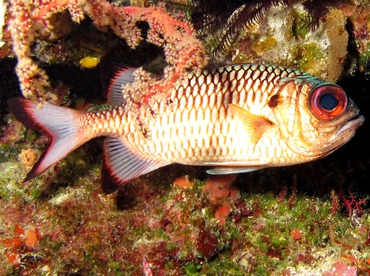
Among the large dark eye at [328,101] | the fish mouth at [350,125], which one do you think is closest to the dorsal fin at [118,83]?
the large dark eye at [328,101]

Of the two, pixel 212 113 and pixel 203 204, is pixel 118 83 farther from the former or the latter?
pixel 203 204

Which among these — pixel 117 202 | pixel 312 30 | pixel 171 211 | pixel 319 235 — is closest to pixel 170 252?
pixel 171 211

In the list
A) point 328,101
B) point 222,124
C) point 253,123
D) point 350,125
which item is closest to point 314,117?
point 328,101

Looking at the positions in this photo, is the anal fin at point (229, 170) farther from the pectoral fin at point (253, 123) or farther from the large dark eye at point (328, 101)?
the large dark eye at point (328, 101)

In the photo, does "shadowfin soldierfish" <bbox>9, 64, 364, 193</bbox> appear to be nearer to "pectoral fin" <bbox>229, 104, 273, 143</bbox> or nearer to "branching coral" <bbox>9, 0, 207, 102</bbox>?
"pectoral fin" <bbox>229, 104, 273, 143</bbox>

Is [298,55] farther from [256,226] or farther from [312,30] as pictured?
[256,226]

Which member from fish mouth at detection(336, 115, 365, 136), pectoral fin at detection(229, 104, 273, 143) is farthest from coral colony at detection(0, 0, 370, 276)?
pectoral fin at detection(229, 104, 273, 143)
